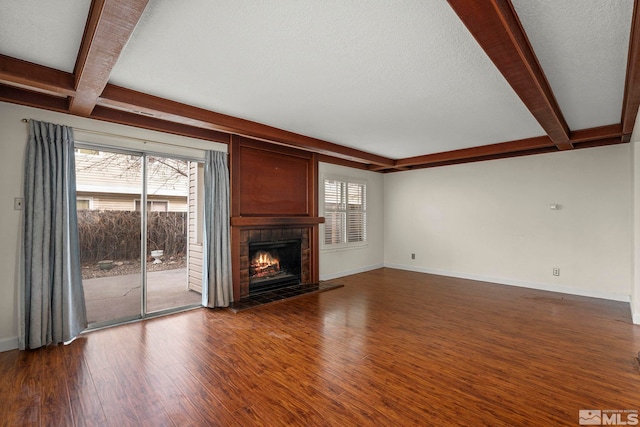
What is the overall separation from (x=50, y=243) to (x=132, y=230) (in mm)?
854

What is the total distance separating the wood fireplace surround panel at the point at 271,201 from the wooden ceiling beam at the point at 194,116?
573mm

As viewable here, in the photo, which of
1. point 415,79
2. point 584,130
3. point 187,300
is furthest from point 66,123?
point 584,130

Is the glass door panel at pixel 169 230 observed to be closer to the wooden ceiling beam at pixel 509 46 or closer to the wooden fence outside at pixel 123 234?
the wooden fence outside at pixel 123 234

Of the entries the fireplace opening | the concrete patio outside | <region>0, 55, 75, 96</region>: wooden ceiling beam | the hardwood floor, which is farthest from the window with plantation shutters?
<region>0, 55, 75, 96</region>: wooden ceiling beam

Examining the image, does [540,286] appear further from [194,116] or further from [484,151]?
[194,116]

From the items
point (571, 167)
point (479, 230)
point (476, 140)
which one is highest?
point (476, 140)

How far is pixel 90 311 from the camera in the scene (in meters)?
3.70

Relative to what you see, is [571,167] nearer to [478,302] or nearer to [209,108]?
[478,302]

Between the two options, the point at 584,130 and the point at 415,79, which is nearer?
the point at 415,79

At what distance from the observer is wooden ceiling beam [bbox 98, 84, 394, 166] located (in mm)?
3008

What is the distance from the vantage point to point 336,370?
2.60 meters

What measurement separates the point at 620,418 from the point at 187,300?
15.8 feet

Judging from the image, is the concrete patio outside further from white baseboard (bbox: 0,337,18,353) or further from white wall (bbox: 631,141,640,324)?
white wall (bbox: 631,141,640,324)

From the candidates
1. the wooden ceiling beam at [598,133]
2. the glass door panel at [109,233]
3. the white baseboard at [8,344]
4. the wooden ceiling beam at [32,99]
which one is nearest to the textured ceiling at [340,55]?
the wooden ceiling beam at [598,133]
